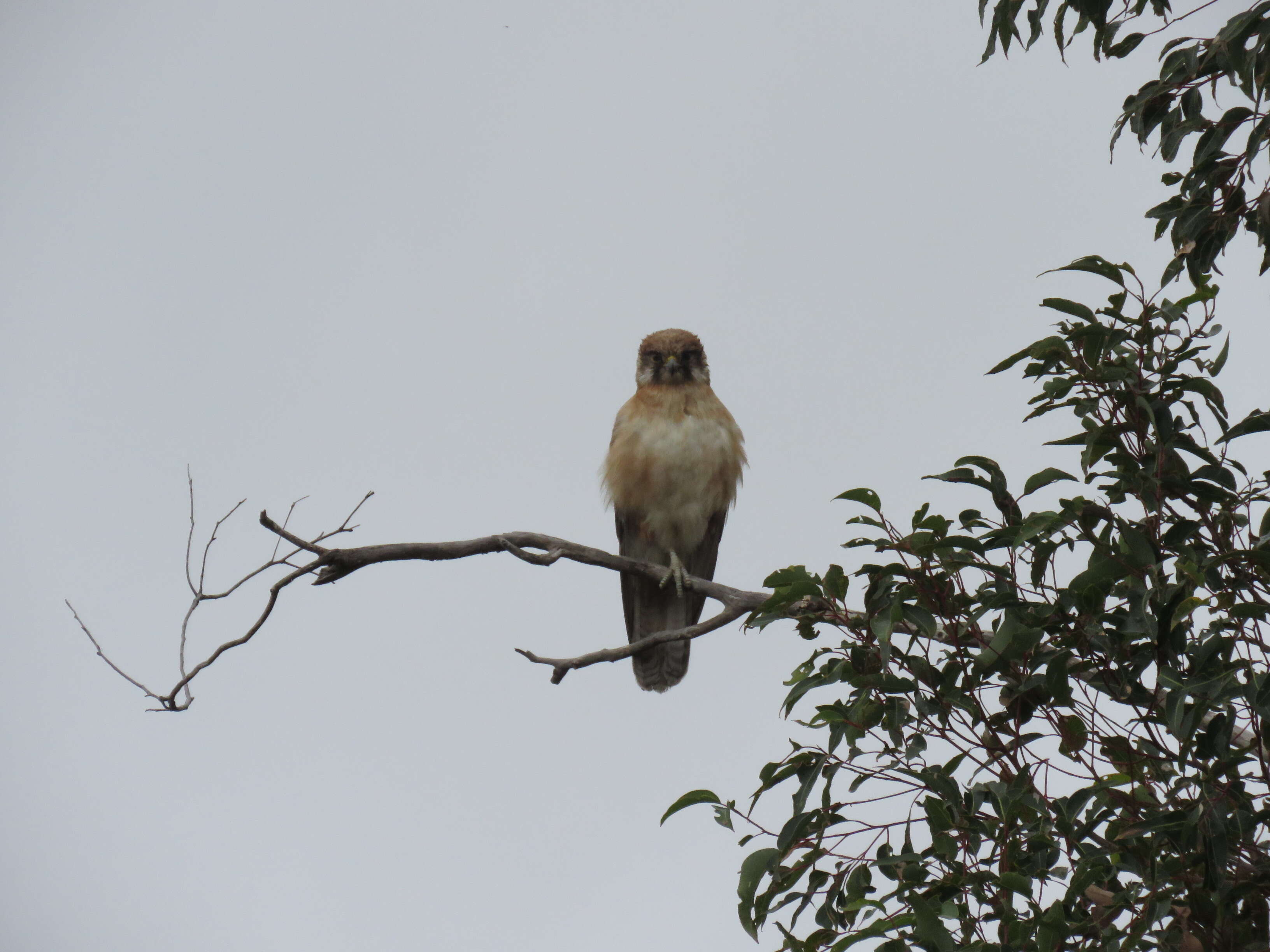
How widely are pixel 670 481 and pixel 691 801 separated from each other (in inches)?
131

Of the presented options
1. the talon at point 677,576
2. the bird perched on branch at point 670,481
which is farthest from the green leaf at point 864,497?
the bird perched on branch at point 670,481

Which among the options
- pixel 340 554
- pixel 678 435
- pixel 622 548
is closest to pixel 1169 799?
pixel 340 554

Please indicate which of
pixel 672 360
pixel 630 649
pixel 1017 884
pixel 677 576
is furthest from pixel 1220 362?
pixel 672 360

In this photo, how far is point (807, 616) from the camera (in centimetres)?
259

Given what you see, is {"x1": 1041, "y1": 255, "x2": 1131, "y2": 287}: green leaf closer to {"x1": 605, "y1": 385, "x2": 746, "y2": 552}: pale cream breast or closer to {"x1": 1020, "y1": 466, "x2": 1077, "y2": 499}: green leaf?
{"x1": 1020, "y1": 466, "x2": 1077, "y2": 499}: green leaf

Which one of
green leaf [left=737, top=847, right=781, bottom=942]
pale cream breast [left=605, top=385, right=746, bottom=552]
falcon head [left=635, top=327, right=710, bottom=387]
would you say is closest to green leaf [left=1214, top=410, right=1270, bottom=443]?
green leaf [left=737, top=847, right=781, bottom=942]

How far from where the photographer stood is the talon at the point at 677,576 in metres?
4.90

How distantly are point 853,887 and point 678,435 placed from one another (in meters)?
3.60

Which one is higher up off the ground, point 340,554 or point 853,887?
point 340,554

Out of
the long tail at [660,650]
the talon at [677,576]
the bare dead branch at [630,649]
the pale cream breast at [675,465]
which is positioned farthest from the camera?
the long tail at [660,650]

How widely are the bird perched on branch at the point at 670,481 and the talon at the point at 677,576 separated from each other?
45 mm

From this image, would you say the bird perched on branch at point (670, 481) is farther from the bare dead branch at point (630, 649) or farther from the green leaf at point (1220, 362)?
the green leaf at point (1220, 362)

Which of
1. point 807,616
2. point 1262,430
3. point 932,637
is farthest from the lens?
point 807,616

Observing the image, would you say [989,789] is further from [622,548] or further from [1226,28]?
[622,548]
